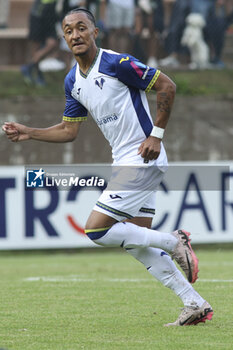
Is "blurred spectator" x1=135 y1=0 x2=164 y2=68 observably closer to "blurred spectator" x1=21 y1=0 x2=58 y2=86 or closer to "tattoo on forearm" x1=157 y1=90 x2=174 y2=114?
"blurred spectator" x1=21 y1=0 x2=58 y2=86

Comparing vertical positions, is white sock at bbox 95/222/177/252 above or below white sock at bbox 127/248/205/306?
above

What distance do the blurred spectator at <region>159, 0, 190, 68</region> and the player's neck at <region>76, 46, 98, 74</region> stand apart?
8821 millimetres

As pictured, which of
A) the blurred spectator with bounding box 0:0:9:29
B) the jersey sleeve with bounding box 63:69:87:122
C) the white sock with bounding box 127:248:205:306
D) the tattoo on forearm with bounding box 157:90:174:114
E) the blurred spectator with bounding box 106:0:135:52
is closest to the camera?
the tattoo on forearm with bounding box 157:90:174:114

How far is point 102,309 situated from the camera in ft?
22.6

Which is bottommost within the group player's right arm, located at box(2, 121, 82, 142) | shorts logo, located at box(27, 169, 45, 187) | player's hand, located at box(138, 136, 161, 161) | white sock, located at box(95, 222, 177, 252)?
white sock, located at box(95, 222, 177, 252)

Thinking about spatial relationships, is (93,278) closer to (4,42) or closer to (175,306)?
(175,306)

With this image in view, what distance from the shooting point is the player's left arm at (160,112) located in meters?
5.78

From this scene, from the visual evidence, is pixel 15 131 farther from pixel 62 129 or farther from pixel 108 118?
pixel 108 118

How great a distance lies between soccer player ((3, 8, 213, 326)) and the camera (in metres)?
5.80

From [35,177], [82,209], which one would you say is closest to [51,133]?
[35,177]

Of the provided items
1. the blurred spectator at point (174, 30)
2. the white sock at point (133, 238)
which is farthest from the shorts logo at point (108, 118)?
the blurred spectator at point (174, 30)

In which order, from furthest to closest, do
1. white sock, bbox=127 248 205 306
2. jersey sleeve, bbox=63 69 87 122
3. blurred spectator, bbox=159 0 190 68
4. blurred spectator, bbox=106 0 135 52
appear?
blurred spectator, bbox=159 0 190 68
blurred spectator, bbox=106 0 135 52
jersey sleeve, bbox=63 69 87 122
white sock, bbox=127 248 205 306

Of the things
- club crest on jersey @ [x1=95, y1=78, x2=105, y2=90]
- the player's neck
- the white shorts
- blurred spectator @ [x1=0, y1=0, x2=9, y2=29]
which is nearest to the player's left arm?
the white shorts

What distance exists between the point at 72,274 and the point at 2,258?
152 inches
